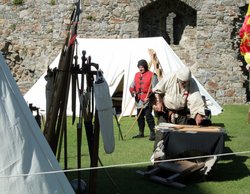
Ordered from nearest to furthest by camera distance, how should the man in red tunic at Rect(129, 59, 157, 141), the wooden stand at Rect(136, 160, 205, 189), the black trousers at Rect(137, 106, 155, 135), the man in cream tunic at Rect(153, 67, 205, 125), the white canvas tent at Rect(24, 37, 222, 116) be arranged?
the wooden stand at Rect(136, 160, 205, 189) → the man in cream tunic at Rect(153, 67, 205, 125) → the black trousers at Rect(137, 106, 155, 135) → the man in red tunic at Rect(129, 59, 157, 141) → the white canvas tent at Rect(24, 37, 222, 116)

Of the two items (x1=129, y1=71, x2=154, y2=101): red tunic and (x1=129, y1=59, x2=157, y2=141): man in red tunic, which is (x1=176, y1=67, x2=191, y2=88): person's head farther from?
(x1=129, y1=71, x2=154, y2=101): red tunic

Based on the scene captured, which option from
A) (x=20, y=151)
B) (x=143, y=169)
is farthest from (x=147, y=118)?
(x=20, y=151)

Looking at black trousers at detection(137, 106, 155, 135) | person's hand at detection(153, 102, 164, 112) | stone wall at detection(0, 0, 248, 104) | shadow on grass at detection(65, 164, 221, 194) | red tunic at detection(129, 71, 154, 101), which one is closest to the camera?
shadow on grass at detection(65, 164, 221, 194)

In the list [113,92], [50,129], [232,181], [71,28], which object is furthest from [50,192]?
[113,92]

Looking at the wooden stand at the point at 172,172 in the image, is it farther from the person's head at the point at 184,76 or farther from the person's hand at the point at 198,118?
the person's head at the point at 184,76

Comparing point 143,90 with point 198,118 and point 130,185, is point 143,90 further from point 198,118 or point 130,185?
point 130,185

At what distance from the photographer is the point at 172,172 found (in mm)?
5652

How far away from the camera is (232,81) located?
44.0ft

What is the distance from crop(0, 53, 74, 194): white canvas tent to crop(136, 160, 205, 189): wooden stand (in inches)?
89.0

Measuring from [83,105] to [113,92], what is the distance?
7.03 m

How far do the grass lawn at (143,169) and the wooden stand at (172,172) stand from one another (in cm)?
6

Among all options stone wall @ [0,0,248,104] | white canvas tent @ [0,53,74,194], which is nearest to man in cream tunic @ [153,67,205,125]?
white canvas tent @ [0,53,74,194]

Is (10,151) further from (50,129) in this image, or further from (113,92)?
(113,92)

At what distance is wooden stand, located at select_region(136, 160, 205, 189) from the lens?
5.38m
